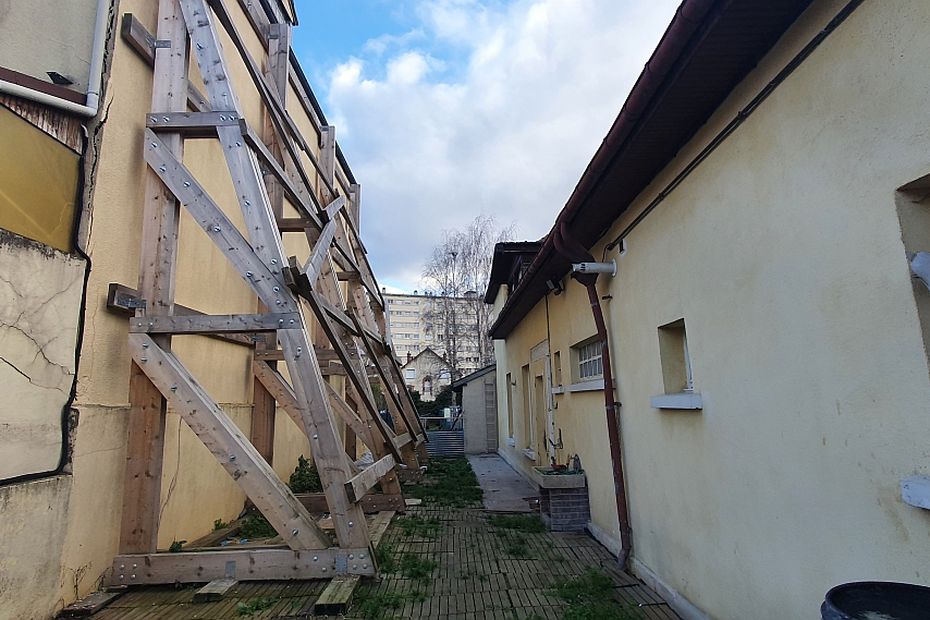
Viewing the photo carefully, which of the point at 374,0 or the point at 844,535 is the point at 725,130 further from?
the point at 374,0

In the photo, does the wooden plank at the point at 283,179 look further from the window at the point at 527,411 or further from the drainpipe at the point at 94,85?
the window at the point at 527,411

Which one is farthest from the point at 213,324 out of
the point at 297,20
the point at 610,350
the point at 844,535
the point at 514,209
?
the point at 514,209

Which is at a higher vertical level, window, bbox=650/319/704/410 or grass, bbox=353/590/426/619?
window, bbox=650/319/704/410

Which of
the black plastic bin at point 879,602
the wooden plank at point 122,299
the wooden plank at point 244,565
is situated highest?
the wooden plank at point 122,299

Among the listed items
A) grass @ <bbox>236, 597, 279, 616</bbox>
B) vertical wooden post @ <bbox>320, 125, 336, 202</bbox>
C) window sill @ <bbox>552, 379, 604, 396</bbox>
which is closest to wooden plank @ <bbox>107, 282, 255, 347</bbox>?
grass @ <bbox>236, 597, 279, 616</bbox>

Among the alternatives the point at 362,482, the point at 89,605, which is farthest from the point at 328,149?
the point at 89,605

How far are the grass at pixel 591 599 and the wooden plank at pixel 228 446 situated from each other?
1821 mm

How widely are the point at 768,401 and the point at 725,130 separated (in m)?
1.50

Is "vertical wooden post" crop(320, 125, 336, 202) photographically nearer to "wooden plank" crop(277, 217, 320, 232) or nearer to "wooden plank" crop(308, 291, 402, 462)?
"wooden plank" crop(277, 217, 320, 232)

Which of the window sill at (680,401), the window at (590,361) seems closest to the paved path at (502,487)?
the window at (590,361)

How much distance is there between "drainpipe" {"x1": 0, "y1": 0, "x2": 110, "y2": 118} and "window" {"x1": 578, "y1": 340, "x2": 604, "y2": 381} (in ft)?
16.0

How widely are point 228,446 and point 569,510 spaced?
3816 mm

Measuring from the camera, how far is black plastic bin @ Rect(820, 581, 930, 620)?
1377 mm

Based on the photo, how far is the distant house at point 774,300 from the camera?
5.88 ft
